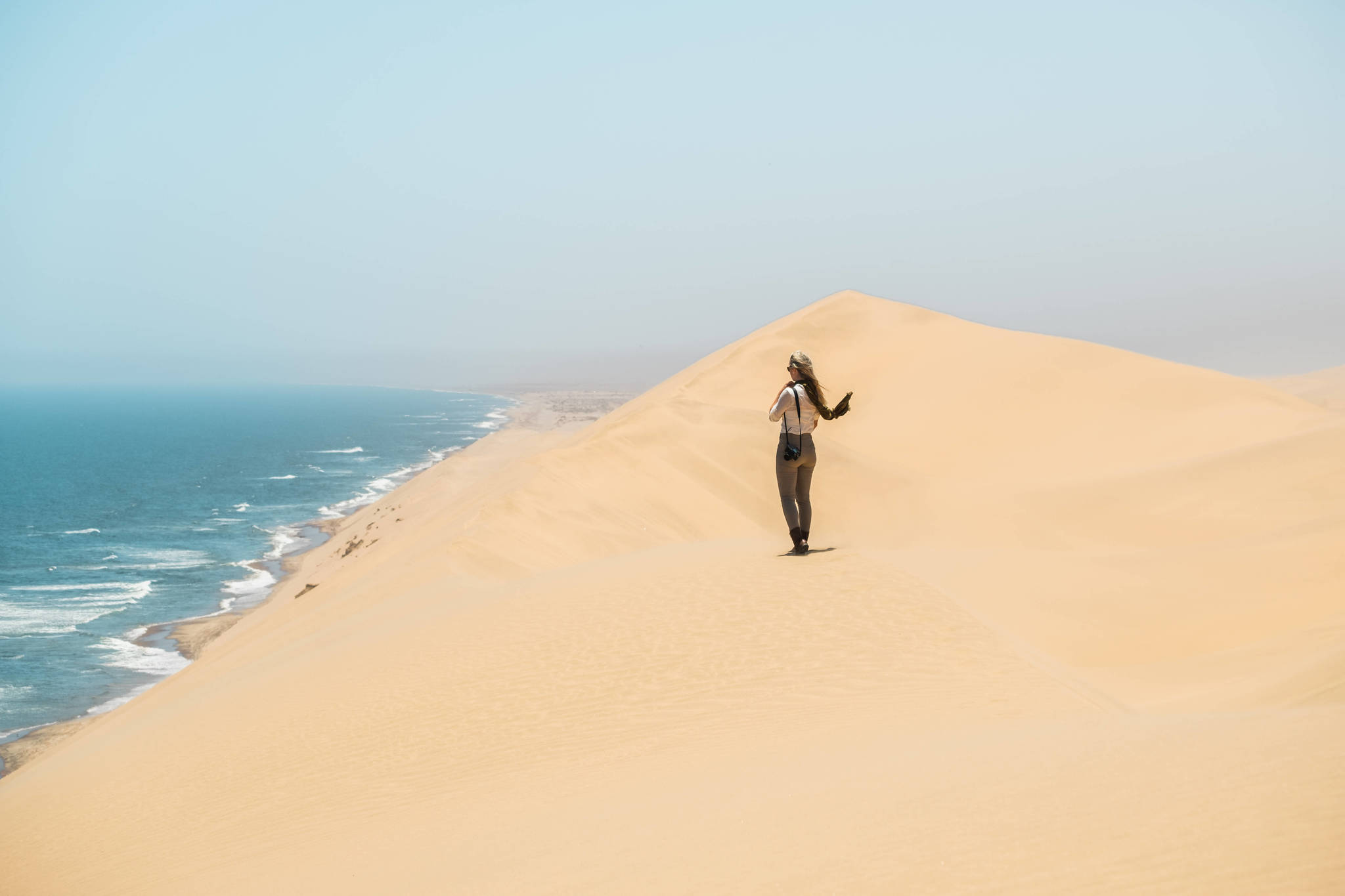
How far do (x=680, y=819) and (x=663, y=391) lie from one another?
1042 inches

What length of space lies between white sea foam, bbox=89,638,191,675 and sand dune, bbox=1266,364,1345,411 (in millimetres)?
42527

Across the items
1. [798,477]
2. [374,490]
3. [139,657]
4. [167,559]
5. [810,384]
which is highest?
[810,384]

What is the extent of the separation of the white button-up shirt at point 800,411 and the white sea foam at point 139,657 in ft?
64.1

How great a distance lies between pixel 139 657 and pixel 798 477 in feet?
73.1

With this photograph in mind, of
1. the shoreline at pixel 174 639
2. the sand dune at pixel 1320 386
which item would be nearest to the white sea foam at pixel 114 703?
the shoreline at pixel 174 639

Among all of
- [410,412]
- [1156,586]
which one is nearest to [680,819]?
[1156,586]

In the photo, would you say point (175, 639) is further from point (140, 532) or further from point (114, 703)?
point (140, 532)

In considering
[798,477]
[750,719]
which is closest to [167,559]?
[798,477]

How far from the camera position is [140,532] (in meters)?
45.0

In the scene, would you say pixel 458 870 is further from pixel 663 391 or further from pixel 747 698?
pixel 663 391


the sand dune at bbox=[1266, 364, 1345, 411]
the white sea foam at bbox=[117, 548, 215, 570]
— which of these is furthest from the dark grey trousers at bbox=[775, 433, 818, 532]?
the sand dune at bbox=[1266, 364, 1345, 411]

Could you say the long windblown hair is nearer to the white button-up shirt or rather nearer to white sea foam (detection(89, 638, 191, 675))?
the white button-up shirt

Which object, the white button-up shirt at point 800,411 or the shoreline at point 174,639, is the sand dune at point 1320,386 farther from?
the shoreline at point 174,639

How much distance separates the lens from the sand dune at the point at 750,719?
12.8 ft
